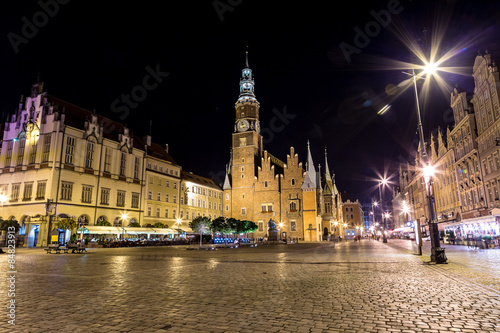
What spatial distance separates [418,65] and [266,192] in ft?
186

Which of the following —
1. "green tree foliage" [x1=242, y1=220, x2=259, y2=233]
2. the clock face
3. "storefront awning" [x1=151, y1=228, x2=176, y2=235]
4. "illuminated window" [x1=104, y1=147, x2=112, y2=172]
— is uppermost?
the clock face

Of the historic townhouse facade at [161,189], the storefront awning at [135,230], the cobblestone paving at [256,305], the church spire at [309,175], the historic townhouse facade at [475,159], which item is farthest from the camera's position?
the church spire at [309,175]

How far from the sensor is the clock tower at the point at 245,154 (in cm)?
7594

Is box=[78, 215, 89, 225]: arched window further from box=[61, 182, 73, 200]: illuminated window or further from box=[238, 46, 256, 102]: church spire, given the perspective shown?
box=[238, 46, 256, 102]: church spire

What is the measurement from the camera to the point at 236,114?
80688 millimetres

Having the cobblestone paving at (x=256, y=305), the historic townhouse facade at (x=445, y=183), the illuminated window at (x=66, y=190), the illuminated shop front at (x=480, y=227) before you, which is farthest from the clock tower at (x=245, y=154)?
the cobblestone paving at (x=256, y=305)

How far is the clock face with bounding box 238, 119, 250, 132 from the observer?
3071 inches

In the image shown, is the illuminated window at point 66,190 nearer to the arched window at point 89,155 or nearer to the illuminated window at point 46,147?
the arched window at point 89,155

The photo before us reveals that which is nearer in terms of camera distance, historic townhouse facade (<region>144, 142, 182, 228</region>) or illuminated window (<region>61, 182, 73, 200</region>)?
illuminated window (<region>61, 182, 73, 200</region>)

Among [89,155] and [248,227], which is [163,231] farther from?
[248,227]

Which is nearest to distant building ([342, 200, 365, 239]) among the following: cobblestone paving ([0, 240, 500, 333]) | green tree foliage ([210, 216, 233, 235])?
green tree foliage ([210, 216, 233, 235])

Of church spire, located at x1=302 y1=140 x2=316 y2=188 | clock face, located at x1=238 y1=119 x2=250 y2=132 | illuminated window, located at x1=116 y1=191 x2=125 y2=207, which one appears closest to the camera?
illuminated window, located at x1=116 y1=191 x2=125 y2=207

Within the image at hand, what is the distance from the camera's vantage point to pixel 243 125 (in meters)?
78.4

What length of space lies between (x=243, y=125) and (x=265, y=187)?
53.6 ft
